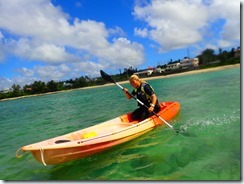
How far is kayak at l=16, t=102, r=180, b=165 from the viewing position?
551 cm

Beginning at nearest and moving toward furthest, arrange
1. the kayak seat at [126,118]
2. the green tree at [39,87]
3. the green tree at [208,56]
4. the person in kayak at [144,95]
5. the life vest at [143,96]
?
1. the green tree at [208,56]
2. the person in kayak at [144,95]
3. the life vest at [143,96]
4. the kayak seat at [126,118]
5. the green tree at [39,87]

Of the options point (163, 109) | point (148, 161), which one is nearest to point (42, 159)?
point (148, 161)

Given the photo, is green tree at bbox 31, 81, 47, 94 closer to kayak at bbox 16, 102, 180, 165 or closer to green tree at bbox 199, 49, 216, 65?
kayak at bbox 16, 102, 180, 165

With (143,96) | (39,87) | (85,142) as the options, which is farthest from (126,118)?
(39,87)

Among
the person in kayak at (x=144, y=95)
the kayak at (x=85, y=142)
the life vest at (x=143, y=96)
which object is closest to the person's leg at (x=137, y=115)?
the person in kayak at (x=144, y=95)

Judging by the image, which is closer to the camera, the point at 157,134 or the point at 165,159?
the point at 165,159

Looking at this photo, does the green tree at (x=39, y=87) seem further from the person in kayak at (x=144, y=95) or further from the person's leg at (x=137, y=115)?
the person in kayak at (x=144, y=95)

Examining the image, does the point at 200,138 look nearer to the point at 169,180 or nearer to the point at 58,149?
the point at 169,180

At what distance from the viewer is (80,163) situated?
6.14m

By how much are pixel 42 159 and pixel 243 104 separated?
150 inches

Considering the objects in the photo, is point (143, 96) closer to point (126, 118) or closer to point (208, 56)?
point (126, 118)

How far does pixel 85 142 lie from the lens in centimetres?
598

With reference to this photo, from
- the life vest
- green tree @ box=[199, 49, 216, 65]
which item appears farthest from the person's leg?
green tree @ box=[199, 49, 216, 65]

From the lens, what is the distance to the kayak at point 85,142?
5.51 metres
